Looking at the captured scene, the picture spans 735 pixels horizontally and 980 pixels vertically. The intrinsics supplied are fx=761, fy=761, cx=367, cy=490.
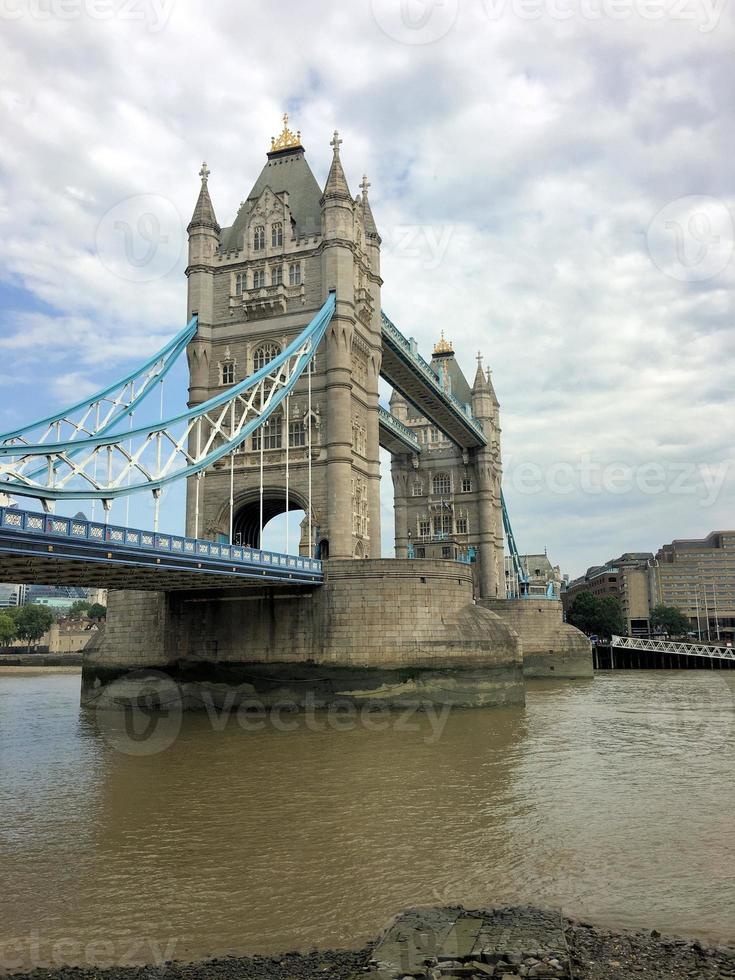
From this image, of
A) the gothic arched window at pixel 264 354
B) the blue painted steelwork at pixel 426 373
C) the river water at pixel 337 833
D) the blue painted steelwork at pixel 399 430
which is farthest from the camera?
the blue painted steelwork at pixel 399 430

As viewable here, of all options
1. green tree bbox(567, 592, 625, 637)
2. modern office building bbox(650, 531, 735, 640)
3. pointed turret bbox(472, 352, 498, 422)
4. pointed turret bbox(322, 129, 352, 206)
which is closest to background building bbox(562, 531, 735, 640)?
modern office building bbox(650, 531, 735, 640)

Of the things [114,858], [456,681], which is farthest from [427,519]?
[114,858]

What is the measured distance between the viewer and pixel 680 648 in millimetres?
65625

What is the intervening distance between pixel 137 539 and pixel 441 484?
45.1 metres

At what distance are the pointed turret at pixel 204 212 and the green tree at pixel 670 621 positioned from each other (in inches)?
3264

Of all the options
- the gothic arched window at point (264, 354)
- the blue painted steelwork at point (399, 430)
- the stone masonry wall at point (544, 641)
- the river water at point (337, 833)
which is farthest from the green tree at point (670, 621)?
the river water at point (337, 833)

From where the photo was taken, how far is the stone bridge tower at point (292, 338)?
104ft

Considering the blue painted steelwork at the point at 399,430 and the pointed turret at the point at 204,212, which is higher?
the pointed turret at the point at 204,212

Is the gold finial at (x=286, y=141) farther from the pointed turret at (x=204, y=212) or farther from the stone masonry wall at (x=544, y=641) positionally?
the stone masonry wall at (x=544, y=641)

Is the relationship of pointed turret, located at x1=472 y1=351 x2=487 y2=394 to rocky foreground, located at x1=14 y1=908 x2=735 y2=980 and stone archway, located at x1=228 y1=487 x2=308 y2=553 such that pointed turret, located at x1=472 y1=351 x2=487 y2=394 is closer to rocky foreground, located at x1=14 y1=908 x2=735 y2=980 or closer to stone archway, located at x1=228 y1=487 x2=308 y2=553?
stone archway, located at x1=228 y1=487 x2=308 y2=553

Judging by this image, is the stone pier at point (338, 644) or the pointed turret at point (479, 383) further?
the pointed turret at point (479, 383)

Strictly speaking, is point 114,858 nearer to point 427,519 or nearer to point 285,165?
point 285,165

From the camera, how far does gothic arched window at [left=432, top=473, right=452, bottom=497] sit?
62.2m

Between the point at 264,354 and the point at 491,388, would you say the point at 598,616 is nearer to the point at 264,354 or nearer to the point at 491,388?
the point at 491,388
